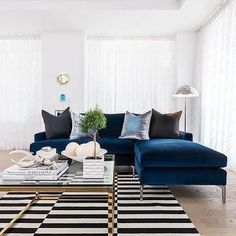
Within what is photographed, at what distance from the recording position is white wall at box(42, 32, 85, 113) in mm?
6953

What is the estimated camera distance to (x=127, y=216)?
2789 millimetres

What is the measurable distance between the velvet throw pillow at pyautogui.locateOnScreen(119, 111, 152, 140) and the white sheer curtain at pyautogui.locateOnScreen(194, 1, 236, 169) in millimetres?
1250

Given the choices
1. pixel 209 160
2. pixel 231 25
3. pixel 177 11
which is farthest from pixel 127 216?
pixel 177 11

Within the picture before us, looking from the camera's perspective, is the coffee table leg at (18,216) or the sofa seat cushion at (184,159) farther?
the sofa seat cushion at (184,159)

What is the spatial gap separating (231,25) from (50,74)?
3.76 metres

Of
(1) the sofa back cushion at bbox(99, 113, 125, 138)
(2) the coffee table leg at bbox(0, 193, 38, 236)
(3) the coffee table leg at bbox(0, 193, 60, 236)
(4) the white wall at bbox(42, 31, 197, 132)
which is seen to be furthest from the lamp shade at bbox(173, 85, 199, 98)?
(2) the coffee table leg at bbox(0, 193, 38, 236)

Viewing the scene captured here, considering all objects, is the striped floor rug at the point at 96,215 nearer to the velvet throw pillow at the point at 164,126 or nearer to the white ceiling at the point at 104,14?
the velvet throw pillow at the point at 164,126

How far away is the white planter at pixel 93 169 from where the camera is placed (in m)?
2.37

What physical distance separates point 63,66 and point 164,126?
299 centimetres

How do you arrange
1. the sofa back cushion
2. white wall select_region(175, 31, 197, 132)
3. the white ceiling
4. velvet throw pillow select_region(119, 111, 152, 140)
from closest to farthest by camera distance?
velvet throw pillow select_region(119, 111, 152, 140)
the sofa back cushion
the white ceiling
white wall select_region(175, 31, 197, 132)

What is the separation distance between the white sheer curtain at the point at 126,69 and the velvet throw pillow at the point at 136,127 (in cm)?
228

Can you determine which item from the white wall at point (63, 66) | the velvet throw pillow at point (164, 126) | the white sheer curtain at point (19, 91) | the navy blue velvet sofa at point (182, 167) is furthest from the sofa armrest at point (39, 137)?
the white sheer curtain at point (19, 91)

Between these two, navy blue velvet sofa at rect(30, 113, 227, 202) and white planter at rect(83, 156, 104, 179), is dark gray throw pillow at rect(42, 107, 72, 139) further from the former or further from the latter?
white planter at rect(83, 156, 104, 179)

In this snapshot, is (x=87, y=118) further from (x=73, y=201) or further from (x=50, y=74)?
(x=50, y=74)
